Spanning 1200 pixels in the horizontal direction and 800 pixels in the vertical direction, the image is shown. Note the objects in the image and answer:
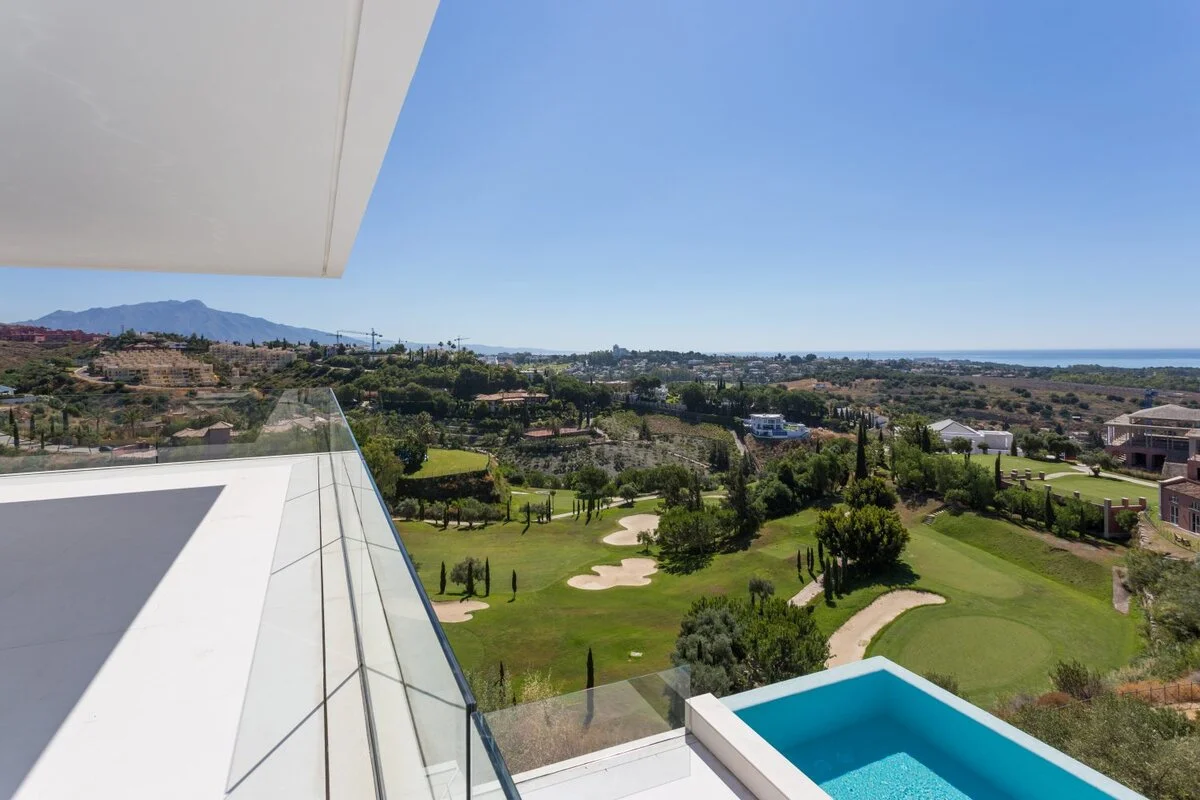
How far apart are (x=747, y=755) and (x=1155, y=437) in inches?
1804

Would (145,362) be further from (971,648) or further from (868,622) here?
(971,648)

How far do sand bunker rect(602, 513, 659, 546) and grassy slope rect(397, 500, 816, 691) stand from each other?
0.60 meters

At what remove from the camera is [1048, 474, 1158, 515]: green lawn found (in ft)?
97.0

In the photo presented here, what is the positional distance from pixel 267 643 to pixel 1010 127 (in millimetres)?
43180

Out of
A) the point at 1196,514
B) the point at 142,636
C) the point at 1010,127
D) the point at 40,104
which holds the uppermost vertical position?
the point at 1010,127

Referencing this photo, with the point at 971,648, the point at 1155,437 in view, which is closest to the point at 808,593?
the point at 971,648

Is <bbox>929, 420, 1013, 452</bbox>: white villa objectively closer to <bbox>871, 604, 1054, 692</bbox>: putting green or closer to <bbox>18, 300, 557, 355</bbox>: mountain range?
<bbox>871, 604, 1054, 692</bbox>: putting green

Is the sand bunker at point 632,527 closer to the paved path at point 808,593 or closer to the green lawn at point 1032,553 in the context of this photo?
the paved path at point 808,593

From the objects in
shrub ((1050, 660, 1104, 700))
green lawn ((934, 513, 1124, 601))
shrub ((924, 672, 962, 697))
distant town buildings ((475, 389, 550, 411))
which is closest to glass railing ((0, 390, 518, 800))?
shrub ((1050, 660, 1104, 700))

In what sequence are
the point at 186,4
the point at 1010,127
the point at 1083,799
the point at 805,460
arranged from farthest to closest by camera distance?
1. the point at 805,460
2. the point at 1010,127
3. the point at 1083,799
4. the point at 186,4

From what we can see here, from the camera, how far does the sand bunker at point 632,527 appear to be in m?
29.8

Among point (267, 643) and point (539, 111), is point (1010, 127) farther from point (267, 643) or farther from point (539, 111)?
point (267, 643)

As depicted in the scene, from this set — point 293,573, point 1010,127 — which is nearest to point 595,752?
point 293,573

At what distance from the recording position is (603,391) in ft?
177
